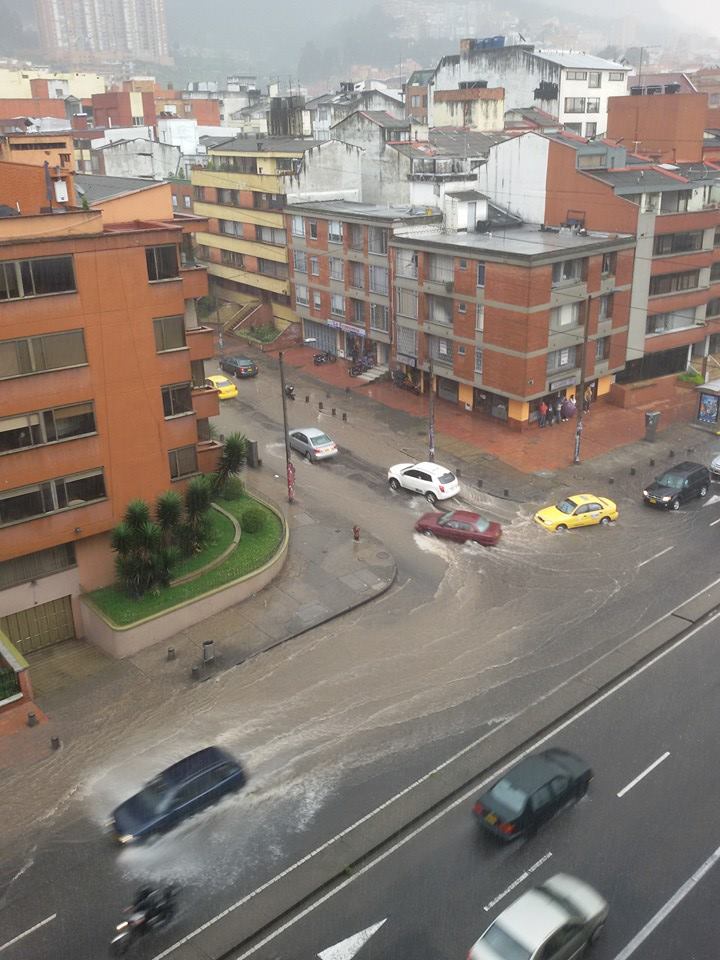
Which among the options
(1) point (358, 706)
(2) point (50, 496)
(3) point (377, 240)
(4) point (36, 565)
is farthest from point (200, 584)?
(3) point (377, 240)

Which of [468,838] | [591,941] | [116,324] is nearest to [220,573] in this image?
[116,324]

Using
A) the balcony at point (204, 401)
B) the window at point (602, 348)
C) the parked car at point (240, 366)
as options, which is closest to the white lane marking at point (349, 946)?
the balcony at point (204, 401)

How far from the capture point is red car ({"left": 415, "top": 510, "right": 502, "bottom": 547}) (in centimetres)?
3772

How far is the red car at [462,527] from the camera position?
37.7 metres

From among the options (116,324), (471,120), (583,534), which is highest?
(471,120)

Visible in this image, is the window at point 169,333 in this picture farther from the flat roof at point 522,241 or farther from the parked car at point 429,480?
the flat roof at point 522,241

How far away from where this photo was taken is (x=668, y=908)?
63.2ft

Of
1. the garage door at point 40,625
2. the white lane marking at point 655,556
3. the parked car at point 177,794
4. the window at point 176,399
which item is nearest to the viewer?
the parked car at point 177,794

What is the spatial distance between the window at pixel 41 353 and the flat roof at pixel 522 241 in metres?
26.4

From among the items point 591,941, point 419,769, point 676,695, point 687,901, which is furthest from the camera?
point 676,695

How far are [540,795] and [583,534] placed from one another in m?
19.0

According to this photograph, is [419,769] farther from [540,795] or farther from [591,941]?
[591,941]

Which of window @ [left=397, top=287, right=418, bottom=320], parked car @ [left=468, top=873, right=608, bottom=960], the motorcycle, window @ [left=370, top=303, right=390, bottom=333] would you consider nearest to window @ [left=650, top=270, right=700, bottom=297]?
window @ [left=397, top=287, right=418, bottom=320]

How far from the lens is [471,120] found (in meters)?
95.6
